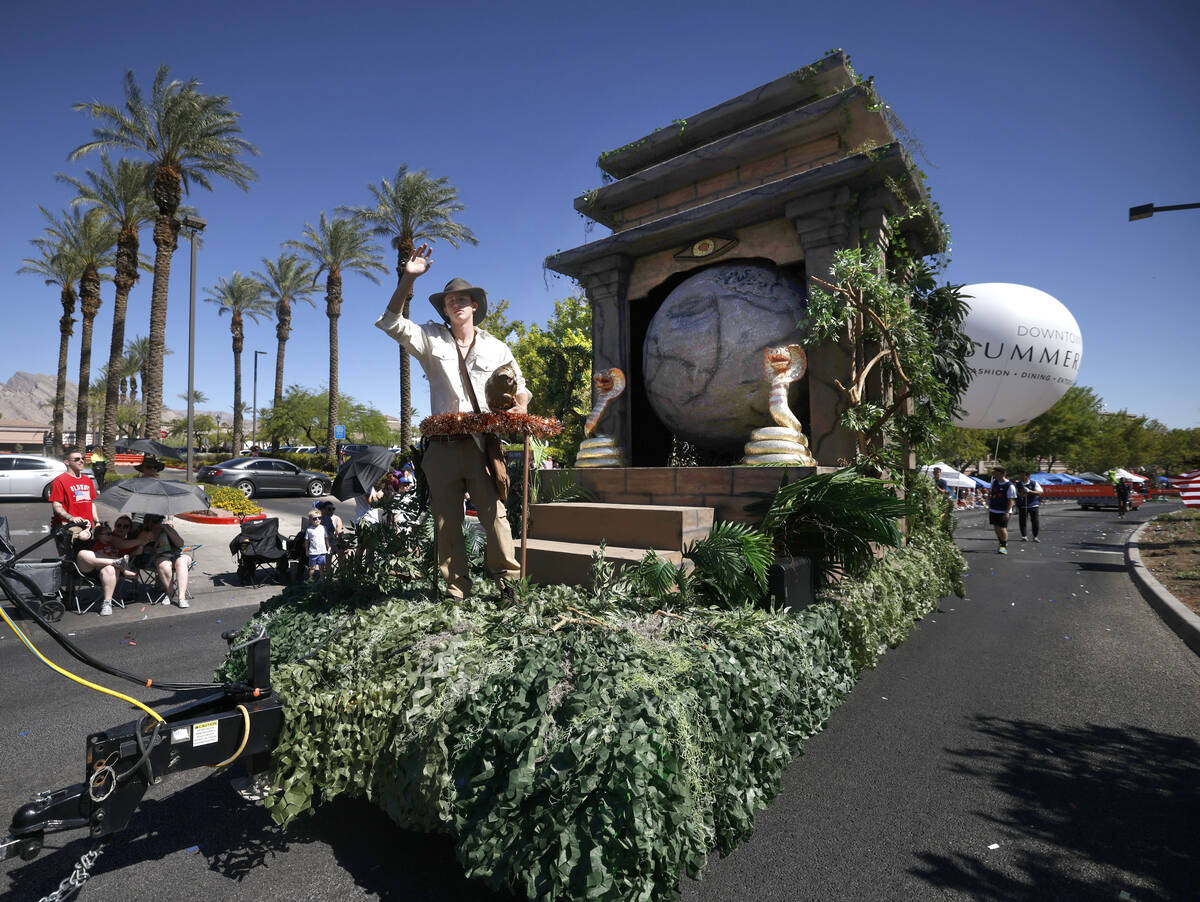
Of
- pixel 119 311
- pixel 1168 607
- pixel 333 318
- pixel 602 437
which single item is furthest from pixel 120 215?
pixel 1168 607

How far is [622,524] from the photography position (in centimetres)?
441

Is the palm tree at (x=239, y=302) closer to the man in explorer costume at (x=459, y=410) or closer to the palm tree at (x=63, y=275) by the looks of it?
the palm tree at (x=63, y=275)

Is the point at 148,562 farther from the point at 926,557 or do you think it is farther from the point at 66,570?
the point at 926,557

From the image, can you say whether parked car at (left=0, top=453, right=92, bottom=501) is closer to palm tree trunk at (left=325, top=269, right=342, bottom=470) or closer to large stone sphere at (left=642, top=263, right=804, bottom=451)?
palm tree trunk at (left=325, top=269, right=342, bottom=470)

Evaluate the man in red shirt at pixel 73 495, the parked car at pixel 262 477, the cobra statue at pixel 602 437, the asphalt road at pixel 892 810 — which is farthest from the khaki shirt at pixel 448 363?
the parked car at pixel 262 477

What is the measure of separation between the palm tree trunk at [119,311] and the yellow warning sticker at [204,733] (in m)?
26.3

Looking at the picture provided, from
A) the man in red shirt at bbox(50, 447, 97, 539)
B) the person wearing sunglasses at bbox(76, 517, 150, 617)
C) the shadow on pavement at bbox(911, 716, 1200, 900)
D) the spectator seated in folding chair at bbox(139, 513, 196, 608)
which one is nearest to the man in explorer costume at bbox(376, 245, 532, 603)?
Answer: the shadow on pavement at bbox(911, 716, 1200, 900)

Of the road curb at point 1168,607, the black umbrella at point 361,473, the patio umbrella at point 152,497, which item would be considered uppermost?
the black umbrella at point 361,473

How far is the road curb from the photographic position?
5771 millimetres

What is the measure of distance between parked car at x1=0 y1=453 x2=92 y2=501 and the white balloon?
25458mm

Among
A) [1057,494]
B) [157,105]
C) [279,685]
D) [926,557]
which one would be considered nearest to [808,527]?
[926,557]

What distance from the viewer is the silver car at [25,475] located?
1897 cm

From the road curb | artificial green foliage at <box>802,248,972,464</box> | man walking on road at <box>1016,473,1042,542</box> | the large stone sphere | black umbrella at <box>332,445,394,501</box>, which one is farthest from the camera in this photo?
man walking on road at <box>1016,473,1042,542</box>

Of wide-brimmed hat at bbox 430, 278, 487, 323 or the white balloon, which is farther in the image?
the white balloon
